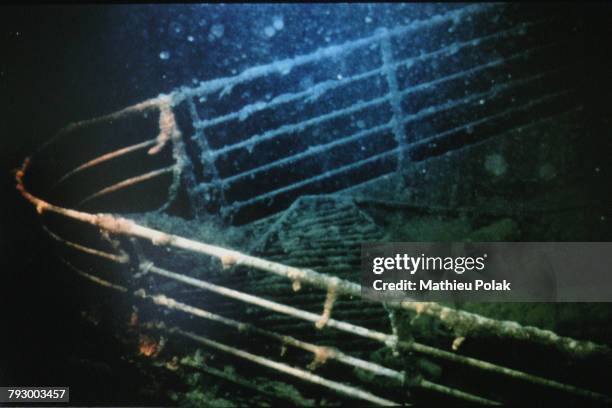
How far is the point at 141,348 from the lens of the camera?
224cm

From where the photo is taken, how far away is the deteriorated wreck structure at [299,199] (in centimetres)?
178

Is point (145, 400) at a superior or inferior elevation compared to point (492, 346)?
inferior

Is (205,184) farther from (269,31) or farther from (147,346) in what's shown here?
(269,31)

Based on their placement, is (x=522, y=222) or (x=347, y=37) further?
(x=347, y=37)

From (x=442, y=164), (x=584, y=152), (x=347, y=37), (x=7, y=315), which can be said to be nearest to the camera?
(x=7, y=315)

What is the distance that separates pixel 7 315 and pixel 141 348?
40.0 inches

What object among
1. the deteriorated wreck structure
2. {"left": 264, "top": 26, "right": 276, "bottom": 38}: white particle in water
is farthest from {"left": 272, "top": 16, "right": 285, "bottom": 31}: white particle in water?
the deteriorated wreck structure

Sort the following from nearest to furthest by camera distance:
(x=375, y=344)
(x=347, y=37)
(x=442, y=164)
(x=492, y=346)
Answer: (x=492, y=346) < (x=375, y=344) < (x=442, y=164) < (x=347, y=37)

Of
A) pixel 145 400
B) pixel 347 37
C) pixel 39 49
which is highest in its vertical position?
pixel 347 37

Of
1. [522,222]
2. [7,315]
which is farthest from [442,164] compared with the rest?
[7,315]

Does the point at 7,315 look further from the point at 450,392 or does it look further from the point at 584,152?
the point at 584,152
